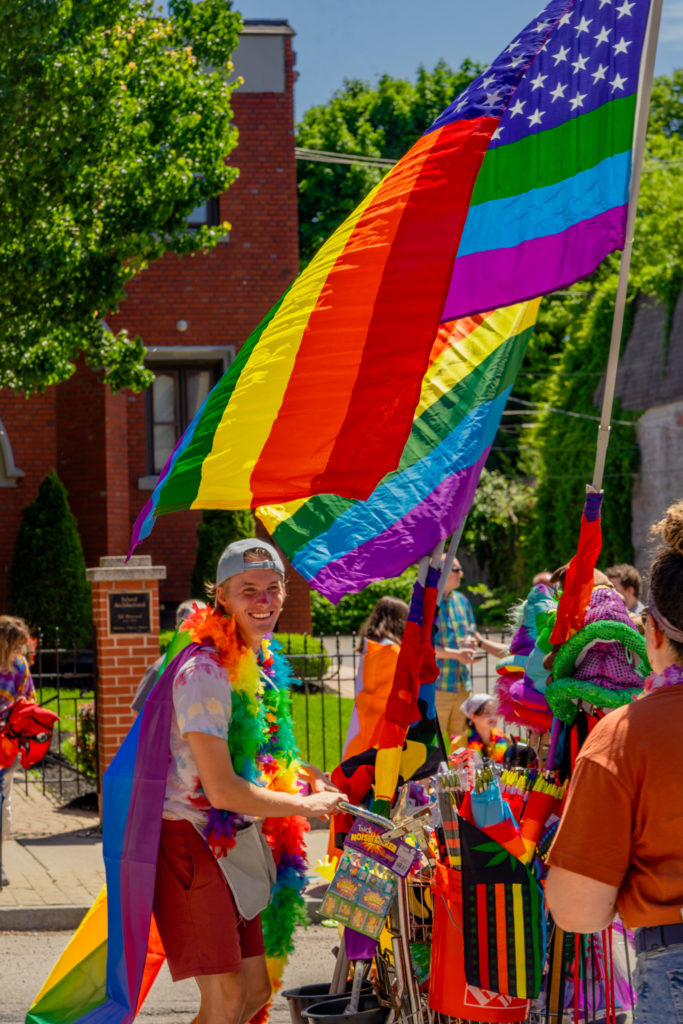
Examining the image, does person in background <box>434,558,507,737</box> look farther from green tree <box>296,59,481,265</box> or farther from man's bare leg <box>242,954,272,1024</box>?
green tree <box>296,59,481,265</box>

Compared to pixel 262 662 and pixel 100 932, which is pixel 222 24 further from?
pixel 100 932

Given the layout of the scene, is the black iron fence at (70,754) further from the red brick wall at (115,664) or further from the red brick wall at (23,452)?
the red brick wall at (23,452)

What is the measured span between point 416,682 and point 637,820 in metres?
1.91

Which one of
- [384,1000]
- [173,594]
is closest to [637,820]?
[384,1000]

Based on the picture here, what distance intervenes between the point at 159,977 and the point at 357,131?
1397 inches

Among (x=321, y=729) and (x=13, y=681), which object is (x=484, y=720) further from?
(x=321, y=729)

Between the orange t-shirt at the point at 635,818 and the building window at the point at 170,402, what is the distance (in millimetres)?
17082

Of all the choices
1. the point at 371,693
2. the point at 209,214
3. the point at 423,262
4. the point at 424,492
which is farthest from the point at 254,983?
the point at 209,214

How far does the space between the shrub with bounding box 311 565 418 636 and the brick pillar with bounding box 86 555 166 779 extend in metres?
13.1

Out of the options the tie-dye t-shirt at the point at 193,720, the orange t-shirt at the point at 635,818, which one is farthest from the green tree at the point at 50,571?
the orange t-shirt at the point at 635,818

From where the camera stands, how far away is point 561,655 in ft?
14.2

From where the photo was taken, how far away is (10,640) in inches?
302

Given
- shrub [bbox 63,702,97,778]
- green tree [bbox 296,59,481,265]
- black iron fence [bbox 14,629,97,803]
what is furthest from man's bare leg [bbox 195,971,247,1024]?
green tree [bbox 296,59,481,265]

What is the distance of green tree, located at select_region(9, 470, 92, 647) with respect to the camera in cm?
1697
